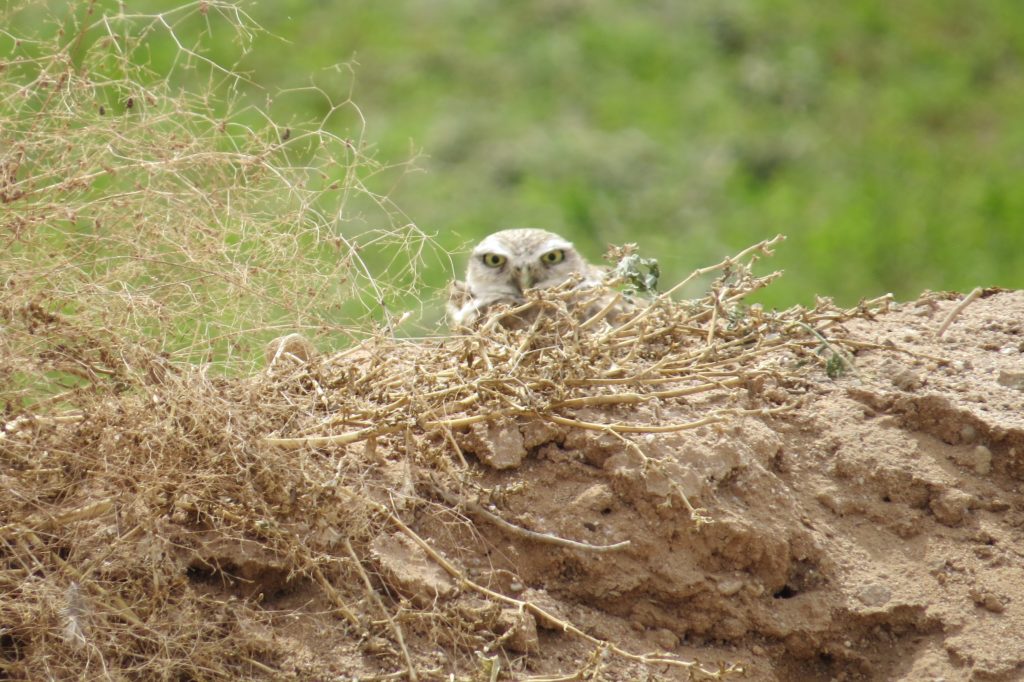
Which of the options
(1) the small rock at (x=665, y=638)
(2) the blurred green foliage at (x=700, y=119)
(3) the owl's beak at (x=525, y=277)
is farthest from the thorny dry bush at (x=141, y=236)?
(2) the blurred green foliage at (x=700, y=119)

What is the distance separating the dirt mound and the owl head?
216 cm

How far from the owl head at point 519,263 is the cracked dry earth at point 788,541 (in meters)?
2.54

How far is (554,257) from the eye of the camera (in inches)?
262

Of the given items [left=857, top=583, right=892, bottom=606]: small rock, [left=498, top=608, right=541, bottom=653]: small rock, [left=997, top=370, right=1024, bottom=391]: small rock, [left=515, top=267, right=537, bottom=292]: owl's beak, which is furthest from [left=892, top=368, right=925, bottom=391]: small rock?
[left=515, top=267, right=537, bottom=292]: owl's beak

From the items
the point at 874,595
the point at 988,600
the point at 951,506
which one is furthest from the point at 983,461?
the point at 874,595

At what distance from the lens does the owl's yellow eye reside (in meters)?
6.64

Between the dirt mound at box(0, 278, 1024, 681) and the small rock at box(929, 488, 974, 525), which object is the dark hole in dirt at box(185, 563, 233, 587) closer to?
the dirt mound at box(0, 278, 1024, 681)

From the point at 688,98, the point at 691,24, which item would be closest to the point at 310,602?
the point at 688,98

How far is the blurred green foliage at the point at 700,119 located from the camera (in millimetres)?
10914

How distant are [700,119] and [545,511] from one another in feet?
29.2

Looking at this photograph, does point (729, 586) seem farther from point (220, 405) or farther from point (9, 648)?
point (9, 648)

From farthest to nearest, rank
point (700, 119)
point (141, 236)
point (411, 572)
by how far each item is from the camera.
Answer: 1. point (700, 119)
2. point (141, 236)
3. point (411, 572)

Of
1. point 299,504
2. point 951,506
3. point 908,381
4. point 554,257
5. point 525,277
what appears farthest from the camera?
point 554,257

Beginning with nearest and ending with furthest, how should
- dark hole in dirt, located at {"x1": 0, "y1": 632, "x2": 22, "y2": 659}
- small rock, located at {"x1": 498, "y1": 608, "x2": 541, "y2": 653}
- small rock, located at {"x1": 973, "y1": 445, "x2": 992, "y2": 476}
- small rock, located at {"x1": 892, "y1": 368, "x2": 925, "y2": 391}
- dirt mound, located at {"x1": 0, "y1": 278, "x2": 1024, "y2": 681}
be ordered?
dark hole in dirt, located at {"x1": 0, "y1": 632, "x2": 22, "y2": 659}, dirt mound, located at {"x1": 0, "y1": 278, "x2": 1024, "y2": 681}, small rock, located at {"x1": 498, "y1": 608, "x2": 541, "y2": 653}, small rock, located at {"x1": 973, "y1": 445, "x2": 992, "y2": 476}, small rock, located at {"x1": 892, "y1": 368, "x2": 925, "y2": 391}
